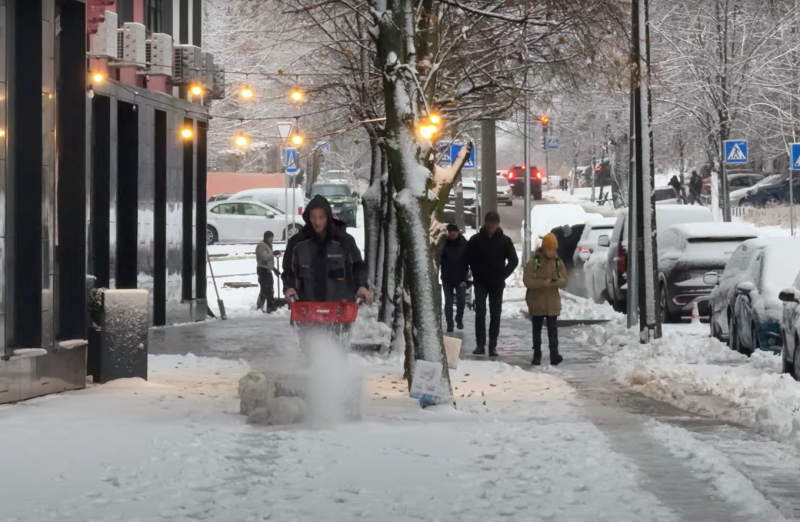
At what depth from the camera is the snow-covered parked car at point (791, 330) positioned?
47.5ft

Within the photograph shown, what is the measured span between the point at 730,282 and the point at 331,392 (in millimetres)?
8986

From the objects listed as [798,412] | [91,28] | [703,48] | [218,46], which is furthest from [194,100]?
[218,46]

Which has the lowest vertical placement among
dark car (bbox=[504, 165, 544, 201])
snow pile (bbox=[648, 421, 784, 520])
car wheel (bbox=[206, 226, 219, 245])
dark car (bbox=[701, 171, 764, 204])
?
snow pile (bbox=[648, 421, 784, 520])

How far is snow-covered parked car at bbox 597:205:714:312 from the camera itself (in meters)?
26.2

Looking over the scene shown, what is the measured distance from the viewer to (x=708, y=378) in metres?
14.9

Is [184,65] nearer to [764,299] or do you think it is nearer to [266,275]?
[266,275]

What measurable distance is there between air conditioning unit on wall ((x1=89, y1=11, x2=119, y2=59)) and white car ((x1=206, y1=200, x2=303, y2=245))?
29.1 m

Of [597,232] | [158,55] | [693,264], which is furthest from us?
[597,232]

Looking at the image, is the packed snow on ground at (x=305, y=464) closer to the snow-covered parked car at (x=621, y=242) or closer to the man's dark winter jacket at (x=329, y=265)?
the man's dark winter jacket at (x=329, y=265)

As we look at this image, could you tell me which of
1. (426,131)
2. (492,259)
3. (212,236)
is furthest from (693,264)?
(212,236)

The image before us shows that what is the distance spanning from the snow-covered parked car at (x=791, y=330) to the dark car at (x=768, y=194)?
3748cm

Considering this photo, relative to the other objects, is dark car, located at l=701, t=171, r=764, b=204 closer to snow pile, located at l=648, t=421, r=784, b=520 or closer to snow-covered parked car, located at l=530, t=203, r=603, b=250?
snow-covered parked car, located at l=530, t=203, r=603, b=250

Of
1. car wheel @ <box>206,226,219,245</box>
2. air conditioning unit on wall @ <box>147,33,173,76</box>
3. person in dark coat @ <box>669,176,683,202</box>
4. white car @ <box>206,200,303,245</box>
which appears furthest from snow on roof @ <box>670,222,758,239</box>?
person in dark coat @ <box>669,176,683,202</box>

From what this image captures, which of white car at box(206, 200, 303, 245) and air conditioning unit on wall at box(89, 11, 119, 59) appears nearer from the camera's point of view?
air conditioning unit on wall at box(89, 11, 119, 59)
